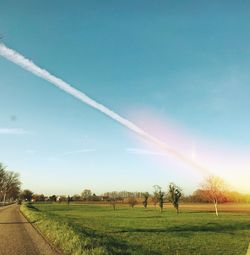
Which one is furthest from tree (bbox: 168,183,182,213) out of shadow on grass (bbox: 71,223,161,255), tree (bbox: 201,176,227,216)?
shadow on grass (bbox: 71,223,161,255)

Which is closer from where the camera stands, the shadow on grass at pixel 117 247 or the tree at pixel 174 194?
the shadow on grass at pixel 117 247

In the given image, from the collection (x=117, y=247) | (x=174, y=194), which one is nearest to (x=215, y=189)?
(x=174, y=194)

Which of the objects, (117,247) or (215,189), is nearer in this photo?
(117,247)

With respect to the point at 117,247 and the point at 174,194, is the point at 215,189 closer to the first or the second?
the point at 174,194

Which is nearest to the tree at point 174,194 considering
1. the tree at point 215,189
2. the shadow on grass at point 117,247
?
the tree at point 215,189

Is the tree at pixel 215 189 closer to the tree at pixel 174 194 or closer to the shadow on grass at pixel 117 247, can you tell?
the tree at pixel 174 194

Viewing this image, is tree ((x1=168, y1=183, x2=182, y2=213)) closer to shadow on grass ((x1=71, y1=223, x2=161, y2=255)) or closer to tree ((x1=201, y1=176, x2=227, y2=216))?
tree ((x1=201, y1=176, x2=227, y2=216))

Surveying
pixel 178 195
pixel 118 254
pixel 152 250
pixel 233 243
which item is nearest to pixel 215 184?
pixel 178 195

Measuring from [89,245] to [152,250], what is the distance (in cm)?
504

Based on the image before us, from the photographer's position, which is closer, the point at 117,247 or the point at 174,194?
the point at 117,247

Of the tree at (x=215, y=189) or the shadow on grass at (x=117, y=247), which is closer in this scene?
the shadow on grass at (x=117, y=247)

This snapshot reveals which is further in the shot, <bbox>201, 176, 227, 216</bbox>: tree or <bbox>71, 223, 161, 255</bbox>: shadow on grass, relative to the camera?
<bbox>201, 176, 227, 216</bbox>: tree

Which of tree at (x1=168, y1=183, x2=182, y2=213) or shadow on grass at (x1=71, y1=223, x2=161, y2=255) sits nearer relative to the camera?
shadow on grass at (x1=71, y1=223, x2=161, y2=255)

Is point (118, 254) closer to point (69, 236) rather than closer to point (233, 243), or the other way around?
point (69, 236)
